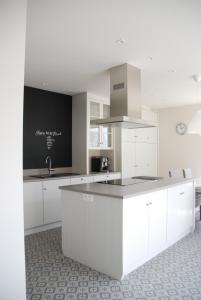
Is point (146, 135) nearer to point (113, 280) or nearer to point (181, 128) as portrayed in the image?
point (181, 128)

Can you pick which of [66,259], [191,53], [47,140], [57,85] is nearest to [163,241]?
[66,259]

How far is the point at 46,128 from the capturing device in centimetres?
470

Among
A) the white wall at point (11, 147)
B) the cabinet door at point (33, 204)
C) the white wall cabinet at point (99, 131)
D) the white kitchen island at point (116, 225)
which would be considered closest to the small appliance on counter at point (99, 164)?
the white wall cabinet at point (99, 131)

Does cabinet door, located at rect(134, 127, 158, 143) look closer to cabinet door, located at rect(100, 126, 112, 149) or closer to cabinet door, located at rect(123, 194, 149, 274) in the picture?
cabinet door, located at rect(100, 126, 112, 149)

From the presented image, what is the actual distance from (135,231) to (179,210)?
49.4 inches

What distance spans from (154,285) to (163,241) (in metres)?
0.87

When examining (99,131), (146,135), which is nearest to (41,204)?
(99,131)

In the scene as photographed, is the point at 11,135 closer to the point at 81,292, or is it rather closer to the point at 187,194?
the point at 81,292

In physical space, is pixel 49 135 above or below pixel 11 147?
above

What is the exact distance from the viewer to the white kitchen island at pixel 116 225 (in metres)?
2.48

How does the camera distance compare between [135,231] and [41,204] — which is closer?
[135,231]

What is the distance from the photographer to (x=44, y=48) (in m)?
2.80

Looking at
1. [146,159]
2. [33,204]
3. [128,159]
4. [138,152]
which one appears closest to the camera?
[33,204]

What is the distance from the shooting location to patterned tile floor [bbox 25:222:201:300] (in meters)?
2.24
